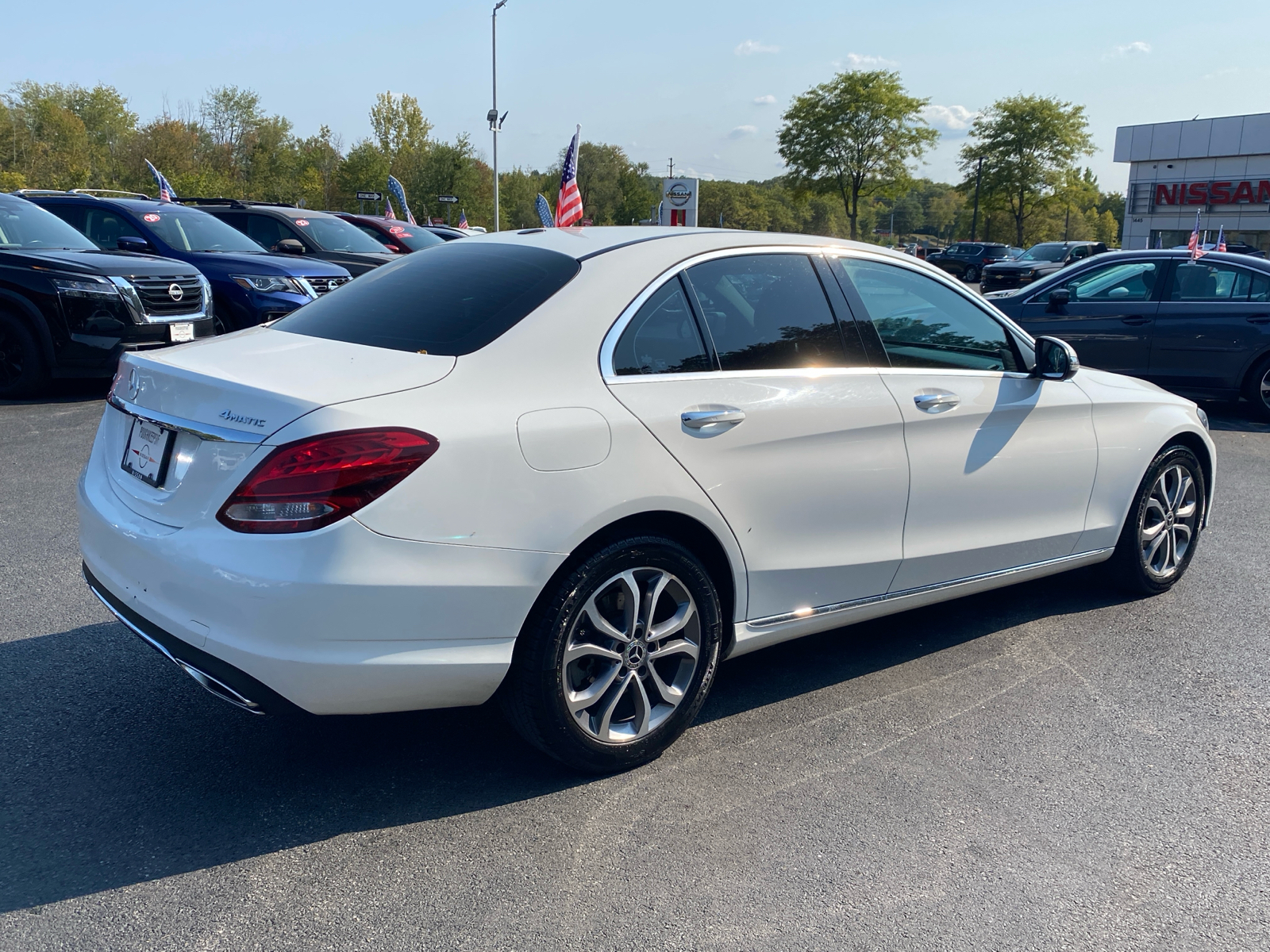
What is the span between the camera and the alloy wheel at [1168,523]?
16.5ft

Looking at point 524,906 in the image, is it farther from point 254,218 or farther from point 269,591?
point 254,218

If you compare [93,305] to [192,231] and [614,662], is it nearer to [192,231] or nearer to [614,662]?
[192,231]

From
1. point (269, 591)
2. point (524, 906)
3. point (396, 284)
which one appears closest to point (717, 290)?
point (396, 284)

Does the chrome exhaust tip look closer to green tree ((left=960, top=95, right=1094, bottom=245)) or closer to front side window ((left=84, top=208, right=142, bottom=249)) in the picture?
front side window ((left=84, top=208, right=142, bottom=249))

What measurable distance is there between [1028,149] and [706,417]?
65223 millimetres

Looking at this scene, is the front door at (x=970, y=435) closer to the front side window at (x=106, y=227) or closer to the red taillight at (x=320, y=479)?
the red taillight at (x=320, y=479)

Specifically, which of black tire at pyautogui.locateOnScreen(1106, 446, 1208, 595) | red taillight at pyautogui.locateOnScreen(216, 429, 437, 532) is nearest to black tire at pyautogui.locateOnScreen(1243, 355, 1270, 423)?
black tire at pyautogui.locateOnScreen(1106, 446, 1208, 595)

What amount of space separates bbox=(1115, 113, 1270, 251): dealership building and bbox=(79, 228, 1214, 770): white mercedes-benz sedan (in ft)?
158

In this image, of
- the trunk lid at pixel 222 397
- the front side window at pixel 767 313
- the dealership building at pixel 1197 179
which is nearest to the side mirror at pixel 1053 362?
the front side window at pixel 767 313

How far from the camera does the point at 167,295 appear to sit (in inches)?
385

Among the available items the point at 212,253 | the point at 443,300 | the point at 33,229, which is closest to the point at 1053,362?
the point at 443,300

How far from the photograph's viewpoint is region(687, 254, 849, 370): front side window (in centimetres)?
349

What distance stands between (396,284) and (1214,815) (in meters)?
3.07

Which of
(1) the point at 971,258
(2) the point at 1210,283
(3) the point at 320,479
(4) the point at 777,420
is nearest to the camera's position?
(3) the point at 320,479
